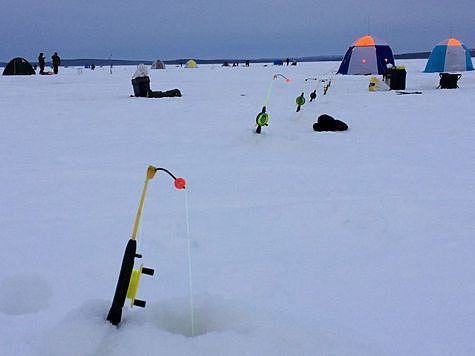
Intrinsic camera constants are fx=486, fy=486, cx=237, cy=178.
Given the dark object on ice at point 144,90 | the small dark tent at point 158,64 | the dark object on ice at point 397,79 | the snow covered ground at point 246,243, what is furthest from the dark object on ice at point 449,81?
the small dark tent at point 158,64

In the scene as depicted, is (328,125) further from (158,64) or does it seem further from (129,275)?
(158,64)

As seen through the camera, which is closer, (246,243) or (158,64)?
(246,243)

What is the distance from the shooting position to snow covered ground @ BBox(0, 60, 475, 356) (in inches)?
Result: 82.7

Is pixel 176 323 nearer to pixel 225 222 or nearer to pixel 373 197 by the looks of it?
pixel 225 222

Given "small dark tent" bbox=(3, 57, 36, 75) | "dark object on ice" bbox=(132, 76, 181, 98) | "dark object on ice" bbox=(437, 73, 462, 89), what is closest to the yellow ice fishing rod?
"dark object on ice" bbox=(132, 76, 181, 98)

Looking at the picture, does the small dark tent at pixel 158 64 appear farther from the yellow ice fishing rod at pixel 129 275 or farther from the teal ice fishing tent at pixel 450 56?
the yellow ice fishing rod at pixel 129 275

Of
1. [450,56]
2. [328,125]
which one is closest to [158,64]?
[450,56]

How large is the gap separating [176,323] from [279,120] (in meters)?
6.19

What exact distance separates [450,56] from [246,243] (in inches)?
831

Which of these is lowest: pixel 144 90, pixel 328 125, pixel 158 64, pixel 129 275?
pixel 129 275

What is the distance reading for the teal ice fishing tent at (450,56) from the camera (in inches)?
830

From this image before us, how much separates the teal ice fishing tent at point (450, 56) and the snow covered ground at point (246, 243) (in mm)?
16489

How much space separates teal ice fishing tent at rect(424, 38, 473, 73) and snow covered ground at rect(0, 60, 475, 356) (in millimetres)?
16489

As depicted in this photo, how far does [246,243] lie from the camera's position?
122 inches
